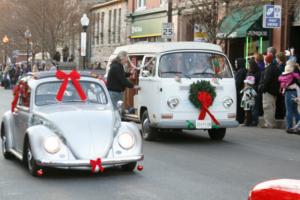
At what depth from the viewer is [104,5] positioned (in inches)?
1962

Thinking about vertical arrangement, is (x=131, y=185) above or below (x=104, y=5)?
below

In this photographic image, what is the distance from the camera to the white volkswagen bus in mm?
12828

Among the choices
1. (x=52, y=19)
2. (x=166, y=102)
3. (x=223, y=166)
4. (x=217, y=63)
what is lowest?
(x=223, y=166)

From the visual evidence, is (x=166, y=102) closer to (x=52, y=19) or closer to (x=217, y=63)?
(x=217, y=63)

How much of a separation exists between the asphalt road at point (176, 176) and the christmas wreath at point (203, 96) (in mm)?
680

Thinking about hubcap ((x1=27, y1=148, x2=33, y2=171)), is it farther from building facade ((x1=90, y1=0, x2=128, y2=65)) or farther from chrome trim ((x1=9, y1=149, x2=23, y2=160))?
A: building facade ((x1=90, y1=0, x2=128, y2=65))

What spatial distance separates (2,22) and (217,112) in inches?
1547

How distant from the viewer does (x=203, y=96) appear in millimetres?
12742

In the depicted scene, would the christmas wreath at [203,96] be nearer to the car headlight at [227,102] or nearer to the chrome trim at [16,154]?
the car headlight at [227,102]

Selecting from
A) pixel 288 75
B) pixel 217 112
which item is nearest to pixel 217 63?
pixel 217 112

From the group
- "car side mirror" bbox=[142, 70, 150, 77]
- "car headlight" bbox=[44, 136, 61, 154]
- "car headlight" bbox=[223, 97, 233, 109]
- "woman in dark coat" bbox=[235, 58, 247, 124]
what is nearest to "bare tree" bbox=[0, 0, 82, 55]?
"woman in dark coat" bbox=[235, 58, 247, 124]

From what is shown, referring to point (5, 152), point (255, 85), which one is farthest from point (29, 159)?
point (255, 85)

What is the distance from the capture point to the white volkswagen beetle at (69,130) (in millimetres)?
8359

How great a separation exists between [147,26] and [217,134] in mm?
26439
